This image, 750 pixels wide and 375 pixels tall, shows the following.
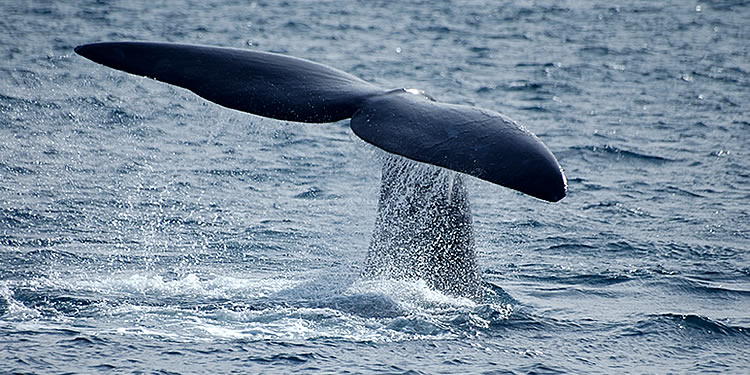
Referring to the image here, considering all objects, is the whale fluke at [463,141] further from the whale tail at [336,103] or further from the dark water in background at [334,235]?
the dark water in background at [334,235]

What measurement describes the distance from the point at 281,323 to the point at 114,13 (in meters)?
25.1

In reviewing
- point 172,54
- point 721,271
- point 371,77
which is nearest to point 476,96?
point 371,77

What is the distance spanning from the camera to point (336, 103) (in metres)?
6.14

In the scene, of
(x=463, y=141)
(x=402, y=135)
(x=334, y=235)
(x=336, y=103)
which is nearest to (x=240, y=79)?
(x=336, y=103)

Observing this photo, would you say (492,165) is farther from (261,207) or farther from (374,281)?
(261,207)

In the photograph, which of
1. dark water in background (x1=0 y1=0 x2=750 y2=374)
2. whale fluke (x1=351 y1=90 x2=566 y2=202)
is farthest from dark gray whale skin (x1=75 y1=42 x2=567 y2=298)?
dark water in background (x1=0 y1=0 x2=750 y2=374)

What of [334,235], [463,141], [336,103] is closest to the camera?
[463,141]

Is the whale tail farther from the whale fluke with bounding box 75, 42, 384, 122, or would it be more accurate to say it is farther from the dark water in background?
the dark water in background

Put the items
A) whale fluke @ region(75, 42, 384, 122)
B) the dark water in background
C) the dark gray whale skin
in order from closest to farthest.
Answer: the dark gray whale skin
whale fluke @ region(75, 42, 384, 122)
the dark water in background

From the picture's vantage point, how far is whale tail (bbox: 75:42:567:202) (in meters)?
5.39

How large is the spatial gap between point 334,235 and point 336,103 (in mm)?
4283

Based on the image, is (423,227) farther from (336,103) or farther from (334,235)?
(334,235)

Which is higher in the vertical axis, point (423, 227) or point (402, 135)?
point (402, 135)

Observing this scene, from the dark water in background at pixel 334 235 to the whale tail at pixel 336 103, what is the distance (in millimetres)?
428
